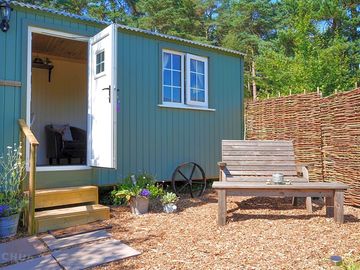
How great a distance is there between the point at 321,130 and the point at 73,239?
4.32 meters

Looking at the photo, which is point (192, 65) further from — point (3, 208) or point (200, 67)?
point (3, 208)

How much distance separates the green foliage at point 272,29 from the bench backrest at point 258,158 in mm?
8027

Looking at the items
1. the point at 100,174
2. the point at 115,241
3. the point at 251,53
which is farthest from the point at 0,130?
the point at 251,53

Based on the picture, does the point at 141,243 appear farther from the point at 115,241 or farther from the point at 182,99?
the point at 182,99

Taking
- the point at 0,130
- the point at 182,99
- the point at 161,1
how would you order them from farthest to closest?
1. the point at 161,1
2. the point at 182,99
3. the point at 0,130

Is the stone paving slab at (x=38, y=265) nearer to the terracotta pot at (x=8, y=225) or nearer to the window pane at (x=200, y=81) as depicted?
the terracotta pot at (x=8, y=225)

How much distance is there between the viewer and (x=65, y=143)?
7.07m

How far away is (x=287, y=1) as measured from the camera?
51.0ft

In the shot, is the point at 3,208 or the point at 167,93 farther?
the point at 167,93

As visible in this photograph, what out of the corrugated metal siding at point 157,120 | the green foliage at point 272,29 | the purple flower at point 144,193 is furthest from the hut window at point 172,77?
the green foliage at point 272,29

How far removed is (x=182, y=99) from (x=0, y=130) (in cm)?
318

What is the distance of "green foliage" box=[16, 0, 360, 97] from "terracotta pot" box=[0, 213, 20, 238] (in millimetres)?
11095

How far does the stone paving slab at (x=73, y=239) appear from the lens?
3623 mm

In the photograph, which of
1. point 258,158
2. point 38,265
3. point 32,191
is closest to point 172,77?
point 258,158
